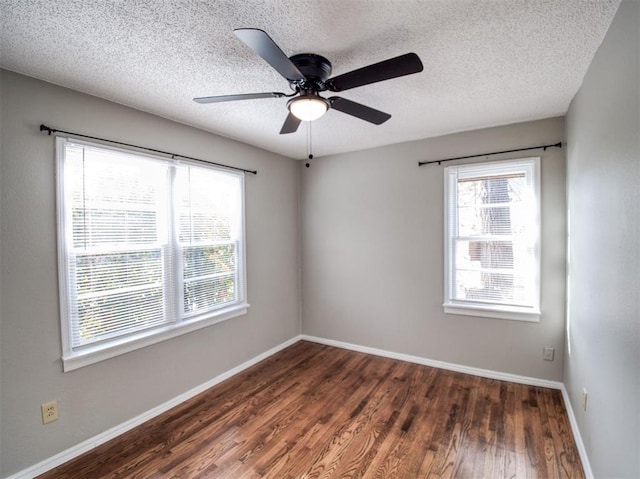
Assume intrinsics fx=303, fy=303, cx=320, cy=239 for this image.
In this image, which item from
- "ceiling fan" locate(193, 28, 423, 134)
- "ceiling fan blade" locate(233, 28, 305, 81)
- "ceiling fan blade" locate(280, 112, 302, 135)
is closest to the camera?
"ceiling fan blade" locate(233, 28, 305, 81)

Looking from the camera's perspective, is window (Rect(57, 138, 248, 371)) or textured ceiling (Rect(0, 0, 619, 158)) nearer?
textured ceiling (Rect(0, 0, 619, 158))

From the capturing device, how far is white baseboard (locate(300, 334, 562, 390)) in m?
2.89

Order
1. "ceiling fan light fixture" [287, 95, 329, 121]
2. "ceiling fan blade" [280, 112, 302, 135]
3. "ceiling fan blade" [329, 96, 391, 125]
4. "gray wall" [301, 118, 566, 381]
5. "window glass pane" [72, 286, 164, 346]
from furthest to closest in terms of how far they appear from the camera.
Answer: "gray wall" [301, 118, 566, 381] < "window glass pane" [72, 286, 164, 346] < "ceiling fan blade" [280, 112, 302, 135] < "ceiling fan blade" [329, 96, 391, 125] < "ceiling fan light fixture" [287, 95, 329, 121]

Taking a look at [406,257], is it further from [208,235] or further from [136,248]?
[136,248]

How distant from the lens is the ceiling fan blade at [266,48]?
1.17 m

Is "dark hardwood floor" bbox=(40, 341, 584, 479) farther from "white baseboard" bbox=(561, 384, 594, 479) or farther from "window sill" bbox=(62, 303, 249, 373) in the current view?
"window sill" bbox=(62, 303, 249, 373)

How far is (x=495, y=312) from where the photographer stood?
9.97 ft

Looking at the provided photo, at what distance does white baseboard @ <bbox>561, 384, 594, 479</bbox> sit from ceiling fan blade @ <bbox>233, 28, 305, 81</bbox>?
2.78 metres

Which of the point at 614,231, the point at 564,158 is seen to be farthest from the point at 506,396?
the point at 564,158

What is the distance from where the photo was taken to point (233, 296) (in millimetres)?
3344

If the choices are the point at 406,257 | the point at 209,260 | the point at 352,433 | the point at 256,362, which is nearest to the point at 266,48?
the point at 209,260

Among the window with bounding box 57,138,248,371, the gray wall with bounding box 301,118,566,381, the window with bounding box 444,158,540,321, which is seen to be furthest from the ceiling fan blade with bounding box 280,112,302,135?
the window with bounding box 444,158,540,321

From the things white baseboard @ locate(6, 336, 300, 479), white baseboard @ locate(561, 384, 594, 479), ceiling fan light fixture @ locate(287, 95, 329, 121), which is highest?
ceiling fan light fixture @ locate(287, 95, 329, 121)

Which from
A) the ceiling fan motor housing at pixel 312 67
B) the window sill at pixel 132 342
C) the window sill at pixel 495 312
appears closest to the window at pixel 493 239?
the window sill at pixel 495 312
